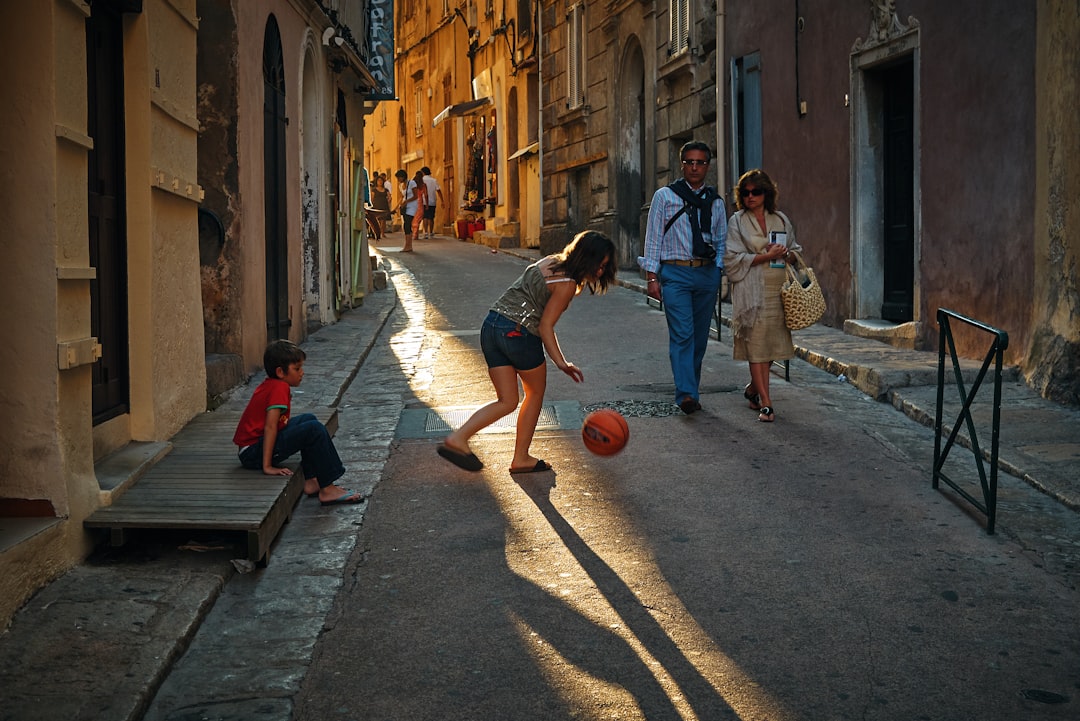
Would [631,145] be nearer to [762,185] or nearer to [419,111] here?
[762,185]

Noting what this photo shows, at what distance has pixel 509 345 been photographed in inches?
267

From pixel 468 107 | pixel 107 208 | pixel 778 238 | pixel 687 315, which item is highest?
pixel 468 107

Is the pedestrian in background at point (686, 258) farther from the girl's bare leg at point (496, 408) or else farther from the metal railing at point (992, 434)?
the metal railing at point (992, 434)

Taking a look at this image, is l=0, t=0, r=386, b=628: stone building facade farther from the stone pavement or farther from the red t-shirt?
the red t-shirt

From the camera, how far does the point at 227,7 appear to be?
32.2 ft

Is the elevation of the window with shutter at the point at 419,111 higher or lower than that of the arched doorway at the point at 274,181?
higher

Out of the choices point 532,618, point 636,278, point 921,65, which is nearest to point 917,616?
point 532,618

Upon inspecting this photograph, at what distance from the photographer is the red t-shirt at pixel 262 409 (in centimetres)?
611

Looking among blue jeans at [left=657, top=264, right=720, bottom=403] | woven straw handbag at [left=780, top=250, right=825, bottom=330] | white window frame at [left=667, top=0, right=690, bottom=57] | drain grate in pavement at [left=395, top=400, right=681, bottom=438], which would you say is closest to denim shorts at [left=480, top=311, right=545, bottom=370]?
drain grate in pavement at [left=395, top=400, right=681, bottom=438]

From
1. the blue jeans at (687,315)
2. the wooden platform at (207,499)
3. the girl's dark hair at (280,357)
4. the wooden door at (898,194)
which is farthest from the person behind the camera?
the wooden door at (898,194)

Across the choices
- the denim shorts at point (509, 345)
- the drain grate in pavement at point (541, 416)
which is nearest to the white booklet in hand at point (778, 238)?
the drain grate in pavement at point (541, 416)

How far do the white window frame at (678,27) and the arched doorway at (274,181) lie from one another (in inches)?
322

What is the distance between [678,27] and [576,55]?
6478 millimetres

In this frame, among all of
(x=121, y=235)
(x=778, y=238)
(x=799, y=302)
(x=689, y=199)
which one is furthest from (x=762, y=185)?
(x=121, y=235)
